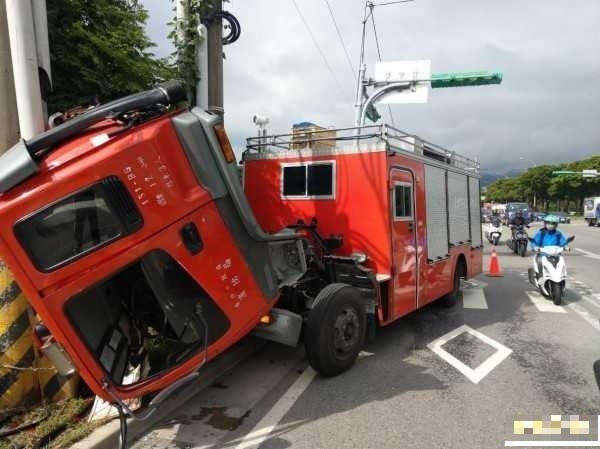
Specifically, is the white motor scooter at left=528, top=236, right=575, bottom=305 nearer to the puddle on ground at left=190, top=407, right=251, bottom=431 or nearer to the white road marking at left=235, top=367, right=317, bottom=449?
the white road marking at left=235, top=367, right=317, bottom=449

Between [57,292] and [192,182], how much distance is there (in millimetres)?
1195

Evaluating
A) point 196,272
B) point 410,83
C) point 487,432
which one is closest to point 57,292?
point 196,272

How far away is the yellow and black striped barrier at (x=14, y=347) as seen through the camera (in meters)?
3.88

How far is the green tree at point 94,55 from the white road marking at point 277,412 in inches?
175

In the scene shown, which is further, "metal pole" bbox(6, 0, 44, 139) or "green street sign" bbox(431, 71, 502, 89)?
"green street sign" bbox(431, 71, 502, 89)

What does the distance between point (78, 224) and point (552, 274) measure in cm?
832

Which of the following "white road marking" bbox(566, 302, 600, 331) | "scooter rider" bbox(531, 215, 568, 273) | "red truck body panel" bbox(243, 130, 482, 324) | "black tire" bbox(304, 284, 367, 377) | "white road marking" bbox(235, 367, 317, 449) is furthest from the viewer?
"scooter rider" bbox(531, 215, 568, 273)

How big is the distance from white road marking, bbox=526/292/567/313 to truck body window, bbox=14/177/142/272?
24.7 feet

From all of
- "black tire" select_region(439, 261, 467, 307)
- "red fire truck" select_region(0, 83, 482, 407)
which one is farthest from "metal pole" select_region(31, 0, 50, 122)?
"black tire" select_region(439, 261, 467, 307)

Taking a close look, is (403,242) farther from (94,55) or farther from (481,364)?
(94,55)

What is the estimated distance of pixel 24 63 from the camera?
3.83 meters

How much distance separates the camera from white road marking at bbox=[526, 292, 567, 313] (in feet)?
26.4

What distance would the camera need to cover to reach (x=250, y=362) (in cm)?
536

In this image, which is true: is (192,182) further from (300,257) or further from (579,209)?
(579,209)
